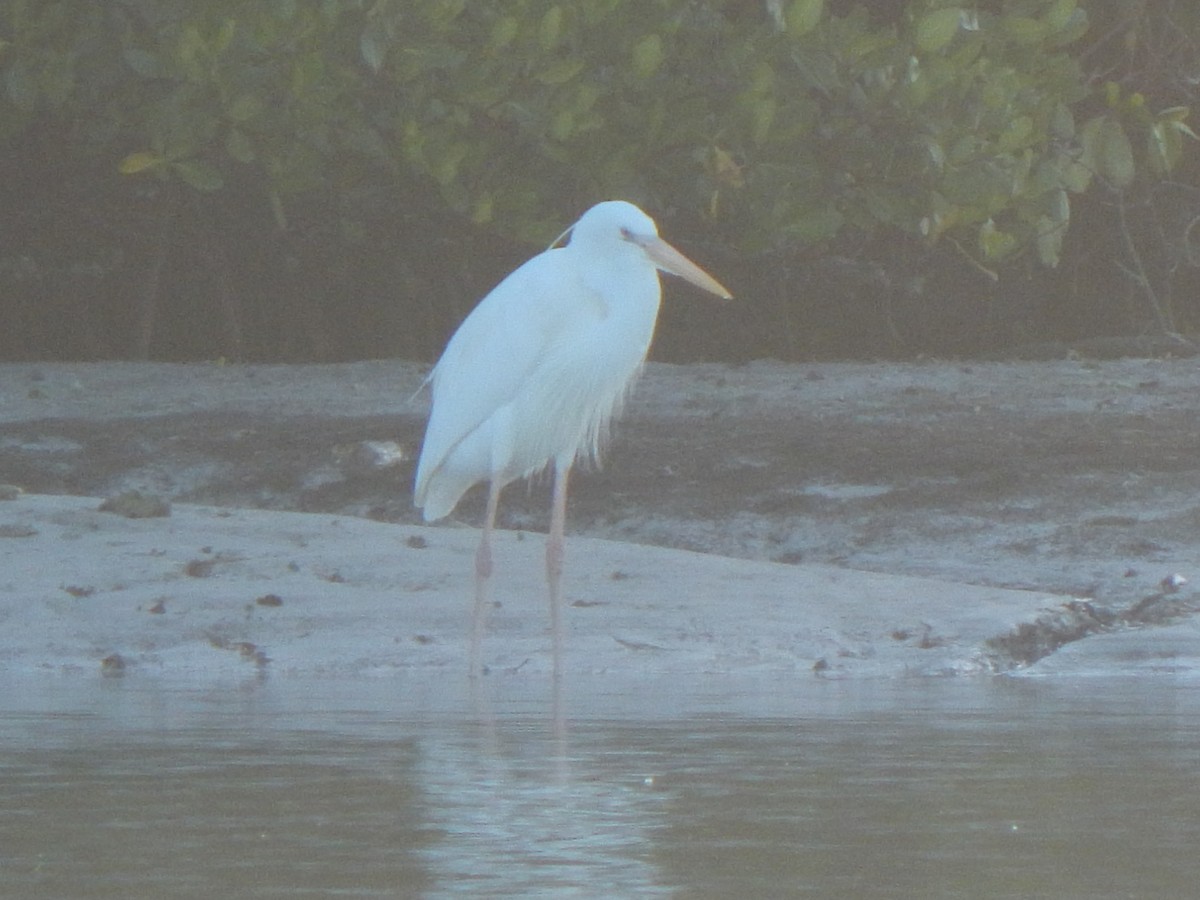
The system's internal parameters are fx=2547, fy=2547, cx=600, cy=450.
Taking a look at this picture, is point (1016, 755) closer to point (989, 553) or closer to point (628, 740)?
point (628, 740)

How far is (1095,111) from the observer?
52.4 ft

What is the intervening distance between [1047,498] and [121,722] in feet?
17.5

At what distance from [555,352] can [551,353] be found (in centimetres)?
2

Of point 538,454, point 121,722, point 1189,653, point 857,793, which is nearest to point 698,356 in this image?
point 538,454

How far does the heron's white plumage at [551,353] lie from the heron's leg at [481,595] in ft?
0.66

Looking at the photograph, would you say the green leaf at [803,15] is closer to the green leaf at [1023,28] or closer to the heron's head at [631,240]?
the green leaf at [1023,28]

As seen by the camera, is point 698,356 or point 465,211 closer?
point 465,211

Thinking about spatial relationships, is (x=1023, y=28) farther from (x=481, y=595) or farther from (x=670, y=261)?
(x=481, y=595)

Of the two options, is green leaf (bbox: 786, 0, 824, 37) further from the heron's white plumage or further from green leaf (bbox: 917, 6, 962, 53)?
the heron's white plumage

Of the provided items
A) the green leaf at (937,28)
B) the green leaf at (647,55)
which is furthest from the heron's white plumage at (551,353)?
the green leaf at (937,28)

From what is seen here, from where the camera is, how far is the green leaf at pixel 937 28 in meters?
12.4

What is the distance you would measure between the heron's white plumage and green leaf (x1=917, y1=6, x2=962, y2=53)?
428 cm

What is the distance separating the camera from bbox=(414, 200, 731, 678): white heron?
8375mm

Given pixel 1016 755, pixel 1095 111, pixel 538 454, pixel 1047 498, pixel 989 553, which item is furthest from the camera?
pixel 1095 111
